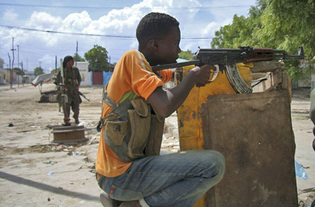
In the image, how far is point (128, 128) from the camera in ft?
4.58

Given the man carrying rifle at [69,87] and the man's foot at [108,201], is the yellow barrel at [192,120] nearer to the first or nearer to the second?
the man's foot at [108,201]

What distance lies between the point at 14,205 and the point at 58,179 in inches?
30.8

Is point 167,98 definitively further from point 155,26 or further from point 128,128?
point 155,26

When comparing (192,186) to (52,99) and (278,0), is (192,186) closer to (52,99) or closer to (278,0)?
(278,0)

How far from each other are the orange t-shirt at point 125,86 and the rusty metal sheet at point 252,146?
2.18ft

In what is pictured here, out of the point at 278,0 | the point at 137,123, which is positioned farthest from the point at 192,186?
the point at 278,0

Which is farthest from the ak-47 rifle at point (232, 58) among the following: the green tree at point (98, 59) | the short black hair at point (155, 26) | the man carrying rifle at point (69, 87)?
the green tree at point (98, 59)

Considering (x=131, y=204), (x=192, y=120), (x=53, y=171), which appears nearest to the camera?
(x=131, y=204)

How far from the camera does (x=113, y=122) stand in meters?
1.38

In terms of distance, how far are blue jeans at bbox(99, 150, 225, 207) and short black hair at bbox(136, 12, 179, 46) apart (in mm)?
747

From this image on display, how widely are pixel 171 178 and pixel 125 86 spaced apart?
58 cm

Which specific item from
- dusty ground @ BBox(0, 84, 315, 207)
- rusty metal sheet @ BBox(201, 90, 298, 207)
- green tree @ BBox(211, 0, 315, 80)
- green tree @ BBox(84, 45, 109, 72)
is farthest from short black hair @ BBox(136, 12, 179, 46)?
green tree @ BBox(84, 45, 109, 72)

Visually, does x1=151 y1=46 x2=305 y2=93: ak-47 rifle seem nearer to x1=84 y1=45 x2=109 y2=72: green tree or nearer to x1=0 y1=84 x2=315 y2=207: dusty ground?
x1=0 y1=84 x2=315 y2=207: dusty ground

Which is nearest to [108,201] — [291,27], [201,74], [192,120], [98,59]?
[192,120]
